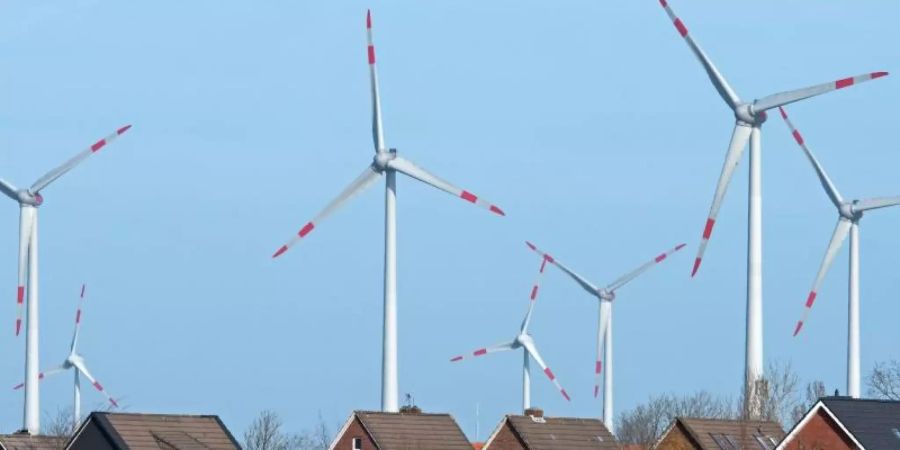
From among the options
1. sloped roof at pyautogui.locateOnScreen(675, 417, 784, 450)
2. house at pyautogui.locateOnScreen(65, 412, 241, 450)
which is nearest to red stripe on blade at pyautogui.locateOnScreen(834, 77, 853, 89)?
sloped roof at pyautogui.locateOnScreen(675, 417, 784, 450)

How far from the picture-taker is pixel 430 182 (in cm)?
10131

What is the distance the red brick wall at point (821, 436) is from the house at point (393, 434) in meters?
18.6

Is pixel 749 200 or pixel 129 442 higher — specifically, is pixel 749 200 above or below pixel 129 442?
above

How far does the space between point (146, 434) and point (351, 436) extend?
9.22 metres

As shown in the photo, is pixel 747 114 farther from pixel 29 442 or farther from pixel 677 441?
pixel 29 442

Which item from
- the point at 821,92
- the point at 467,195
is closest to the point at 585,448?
the point at 467,195

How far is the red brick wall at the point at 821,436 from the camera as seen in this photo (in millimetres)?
90125

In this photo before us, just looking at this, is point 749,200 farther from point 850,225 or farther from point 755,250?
point 850,225

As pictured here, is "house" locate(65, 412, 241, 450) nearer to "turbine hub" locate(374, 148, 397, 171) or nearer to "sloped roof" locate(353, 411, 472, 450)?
"sloped roof" locate(353, 411, 472, 450)

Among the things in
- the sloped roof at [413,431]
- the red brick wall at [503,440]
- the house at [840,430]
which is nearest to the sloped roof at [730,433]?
the house at [840,430]

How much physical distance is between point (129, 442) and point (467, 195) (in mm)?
17103

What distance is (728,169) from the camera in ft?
308

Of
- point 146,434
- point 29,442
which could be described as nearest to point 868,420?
point 146,434

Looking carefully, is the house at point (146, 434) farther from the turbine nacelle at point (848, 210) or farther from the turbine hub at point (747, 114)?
the turbine nacelle at point (848, 210)
